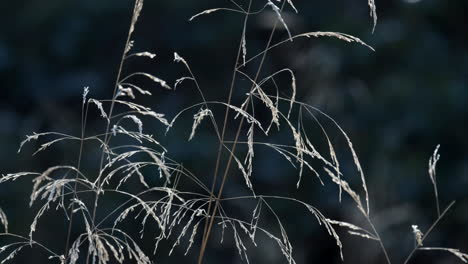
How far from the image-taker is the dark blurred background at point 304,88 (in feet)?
15.8

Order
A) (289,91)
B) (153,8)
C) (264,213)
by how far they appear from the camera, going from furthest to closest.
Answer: (153,8)
(289,91)
(264,213)

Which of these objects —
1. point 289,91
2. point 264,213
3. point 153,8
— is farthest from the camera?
point 153,8

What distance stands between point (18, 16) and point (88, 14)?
43 cm

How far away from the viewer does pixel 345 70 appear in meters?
5.06

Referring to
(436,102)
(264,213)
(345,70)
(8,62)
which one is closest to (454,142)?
(436,102)

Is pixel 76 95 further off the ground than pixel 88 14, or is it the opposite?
pixel 88 14

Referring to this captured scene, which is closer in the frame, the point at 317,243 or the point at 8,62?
the point at 317,243

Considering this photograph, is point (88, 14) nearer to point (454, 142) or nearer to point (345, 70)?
point (345, 70)

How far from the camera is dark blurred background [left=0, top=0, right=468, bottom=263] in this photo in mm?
4801

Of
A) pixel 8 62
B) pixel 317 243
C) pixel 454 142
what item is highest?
pixel 8 62

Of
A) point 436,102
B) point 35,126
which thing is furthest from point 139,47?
point 436,102

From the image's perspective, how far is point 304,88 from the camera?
5016 millimetres

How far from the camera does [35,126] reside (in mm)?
5133

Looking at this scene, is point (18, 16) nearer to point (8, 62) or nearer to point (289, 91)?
point (8, 62)
